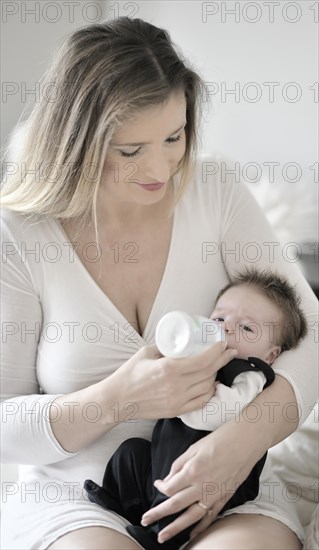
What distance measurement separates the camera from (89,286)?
4.70 feet

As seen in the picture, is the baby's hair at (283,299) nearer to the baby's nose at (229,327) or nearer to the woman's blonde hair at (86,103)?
the baby's nose at (229,327)

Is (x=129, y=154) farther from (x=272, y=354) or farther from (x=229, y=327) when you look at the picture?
(x=272, y=354)

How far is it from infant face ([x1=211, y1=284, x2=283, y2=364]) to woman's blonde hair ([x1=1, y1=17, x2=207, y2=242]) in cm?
31

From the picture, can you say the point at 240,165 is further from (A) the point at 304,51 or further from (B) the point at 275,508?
(B) the point at 275,508

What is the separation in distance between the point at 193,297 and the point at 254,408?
10.7 inches

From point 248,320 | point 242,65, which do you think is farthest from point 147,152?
point 242,65

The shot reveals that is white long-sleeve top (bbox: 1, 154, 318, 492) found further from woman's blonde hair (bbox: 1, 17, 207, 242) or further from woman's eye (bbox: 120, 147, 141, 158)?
woman's eye (bbox: 120, 147, 141, 158)

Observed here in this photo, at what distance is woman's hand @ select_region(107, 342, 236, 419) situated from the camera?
4.11 feet

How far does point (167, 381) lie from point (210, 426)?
0.11m

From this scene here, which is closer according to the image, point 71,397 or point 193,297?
point 71,397

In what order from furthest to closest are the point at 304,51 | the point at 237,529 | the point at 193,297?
the point at 304,51 < the point at 193,297 < the point at 237,529

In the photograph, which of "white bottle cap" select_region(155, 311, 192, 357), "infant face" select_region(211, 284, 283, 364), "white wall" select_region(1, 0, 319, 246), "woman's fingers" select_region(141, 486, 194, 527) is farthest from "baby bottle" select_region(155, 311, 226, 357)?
"white wall" select_region(1, 0, 319, 246)

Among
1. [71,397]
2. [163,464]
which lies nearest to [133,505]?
[163,464]

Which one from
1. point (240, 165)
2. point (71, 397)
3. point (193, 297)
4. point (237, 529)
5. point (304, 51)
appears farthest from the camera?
point (240, 165)
